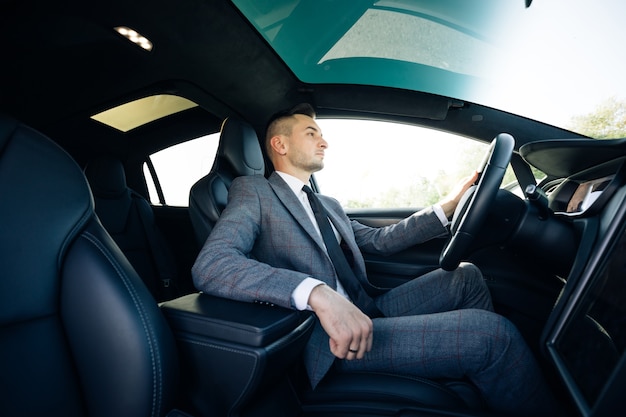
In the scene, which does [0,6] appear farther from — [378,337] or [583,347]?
[583,347]

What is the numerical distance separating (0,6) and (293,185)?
1.68m

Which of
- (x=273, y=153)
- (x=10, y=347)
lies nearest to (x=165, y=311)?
(x=10, y=347)

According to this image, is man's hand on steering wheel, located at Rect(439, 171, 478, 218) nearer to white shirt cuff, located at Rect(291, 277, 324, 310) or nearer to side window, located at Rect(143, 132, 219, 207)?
white shirt cuff, located at Rect(291, 277, 324, 310)

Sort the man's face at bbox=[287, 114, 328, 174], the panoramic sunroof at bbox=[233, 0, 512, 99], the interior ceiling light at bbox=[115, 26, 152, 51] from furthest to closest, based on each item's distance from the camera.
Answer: the panoramic sunroof at bbox=[233, 0, 512, 99]
the interior ceiling light at bbox=[115, 26, 152, 51]
the man's face at bbox=[287, 114, 328, 174]

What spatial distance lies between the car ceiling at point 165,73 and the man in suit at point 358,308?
36.9 inches

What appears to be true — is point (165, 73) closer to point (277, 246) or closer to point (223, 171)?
point (223, 171)

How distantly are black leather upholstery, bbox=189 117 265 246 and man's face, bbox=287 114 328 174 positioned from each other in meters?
0.23

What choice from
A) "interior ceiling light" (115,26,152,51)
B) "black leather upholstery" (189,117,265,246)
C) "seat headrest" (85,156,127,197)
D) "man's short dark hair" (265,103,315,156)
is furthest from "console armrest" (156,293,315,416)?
"seat headrest" (85,156,127,197)

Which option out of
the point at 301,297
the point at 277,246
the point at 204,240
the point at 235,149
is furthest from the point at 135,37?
the point at 301,297

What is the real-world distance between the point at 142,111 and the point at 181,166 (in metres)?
0.60

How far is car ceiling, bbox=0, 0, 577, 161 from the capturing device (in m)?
1.67

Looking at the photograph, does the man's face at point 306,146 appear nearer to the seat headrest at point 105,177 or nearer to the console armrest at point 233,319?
the console armrest at point 233,319

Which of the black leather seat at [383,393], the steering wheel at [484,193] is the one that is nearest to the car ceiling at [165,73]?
the steering wheel at [484,193]

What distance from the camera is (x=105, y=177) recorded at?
8.24 ft
